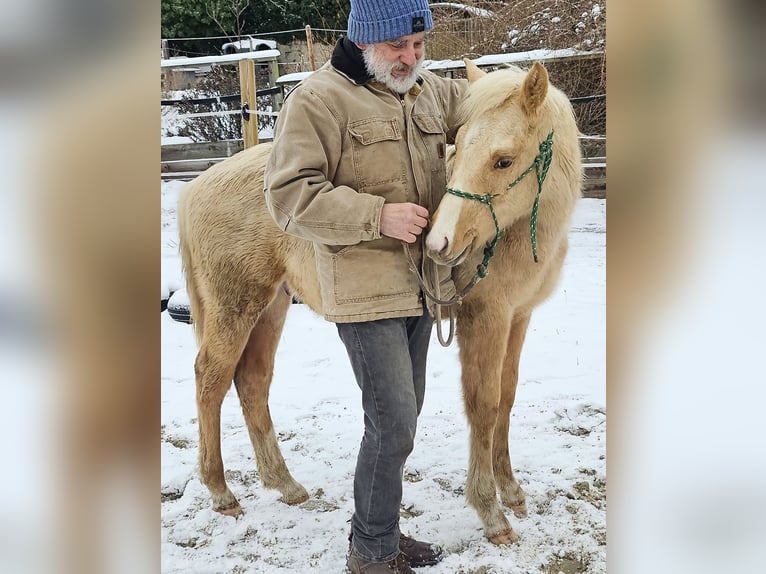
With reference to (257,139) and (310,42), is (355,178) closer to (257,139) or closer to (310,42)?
(310,42)

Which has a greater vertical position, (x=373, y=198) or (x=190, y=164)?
(x=190, y=164)

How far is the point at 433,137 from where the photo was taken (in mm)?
1873

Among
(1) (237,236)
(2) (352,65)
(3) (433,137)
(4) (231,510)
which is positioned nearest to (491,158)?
(3) (433,137)

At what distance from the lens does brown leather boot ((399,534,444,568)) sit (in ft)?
7.02

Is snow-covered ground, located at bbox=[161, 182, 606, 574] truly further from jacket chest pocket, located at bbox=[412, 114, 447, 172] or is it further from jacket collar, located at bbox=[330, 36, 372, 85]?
jacket collar, located at bbox=[330, 36, 372, 85]

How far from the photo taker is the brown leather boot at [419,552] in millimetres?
2141

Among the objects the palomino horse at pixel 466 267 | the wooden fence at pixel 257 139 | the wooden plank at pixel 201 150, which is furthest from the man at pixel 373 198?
the wooden plank at pixel 201 150

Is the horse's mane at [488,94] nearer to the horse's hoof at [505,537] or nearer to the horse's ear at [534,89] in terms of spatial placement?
the horse's ear at [534,89]

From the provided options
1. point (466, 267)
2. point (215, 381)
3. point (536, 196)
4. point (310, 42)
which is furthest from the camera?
point (310, 42)

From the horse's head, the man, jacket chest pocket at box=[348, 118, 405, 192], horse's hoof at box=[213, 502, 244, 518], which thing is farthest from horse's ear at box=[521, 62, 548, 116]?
horse's hoof at box=[213, 502, 244, 518]

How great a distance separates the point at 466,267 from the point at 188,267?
1.28m
